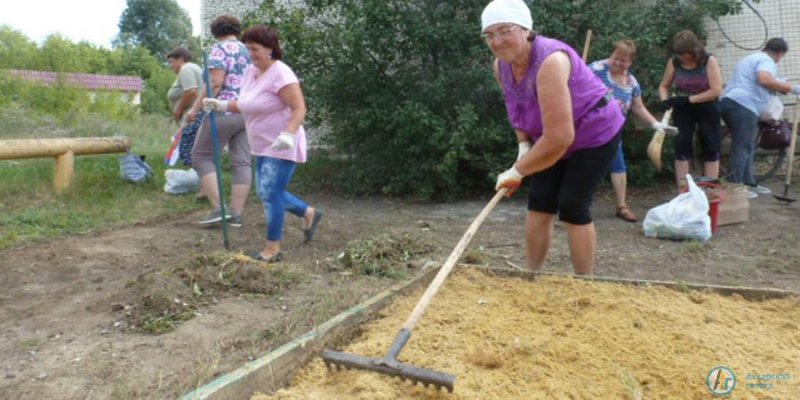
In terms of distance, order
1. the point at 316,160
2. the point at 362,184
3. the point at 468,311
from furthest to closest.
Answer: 1. the point at 316,160
2. the point at 362,184
3. the point at 468,311

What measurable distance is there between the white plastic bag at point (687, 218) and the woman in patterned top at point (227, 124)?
3.57 metres

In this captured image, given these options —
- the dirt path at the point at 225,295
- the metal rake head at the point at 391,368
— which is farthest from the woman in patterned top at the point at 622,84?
the metal rake head at the point at 391,368

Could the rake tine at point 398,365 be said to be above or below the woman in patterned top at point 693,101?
below

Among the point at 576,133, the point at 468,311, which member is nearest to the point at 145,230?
the point at 468,311

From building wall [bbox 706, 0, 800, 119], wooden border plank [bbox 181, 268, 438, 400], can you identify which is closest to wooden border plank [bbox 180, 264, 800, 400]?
wooden border plank [bbox 181, 268, 438, 400]

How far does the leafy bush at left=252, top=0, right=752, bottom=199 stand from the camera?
22.2ft

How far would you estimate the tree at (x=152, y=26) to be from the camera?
61.3 metres

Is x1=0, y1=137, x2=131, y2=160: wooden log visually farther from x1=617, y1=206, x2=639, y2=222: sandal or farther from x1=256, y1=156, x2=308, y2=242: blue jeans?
x1=617, y1=206, x2=639, y2=222: sandal

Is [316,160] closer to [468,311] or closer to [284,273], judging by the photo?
Answer: [284,273]

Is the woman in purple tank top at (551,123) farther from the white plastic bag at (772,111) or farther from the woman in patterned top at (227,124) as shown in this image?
the white plastic bag at (772,111)

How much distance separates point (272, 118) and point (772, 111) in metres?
5.69

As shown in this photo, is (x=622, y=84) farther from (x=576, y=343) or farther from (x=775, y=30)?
(x=775, y=30)

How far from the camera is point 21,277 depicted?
A: 4.11m

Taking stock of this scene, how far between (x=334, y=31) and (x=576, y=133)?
4.72 m
